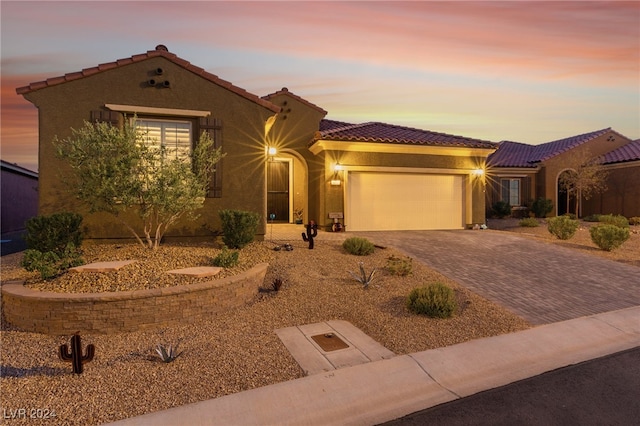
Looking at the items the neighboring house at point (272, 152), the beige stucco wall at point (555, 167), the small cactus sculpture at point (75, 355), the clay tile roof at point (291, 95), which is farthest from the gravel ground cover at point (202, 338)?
the beige stucco wall at point (555, 167)

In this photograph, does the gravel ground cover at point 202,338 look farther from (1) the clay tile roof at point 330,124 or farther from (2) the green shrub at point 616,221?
(2) the green shrub at point 616,221

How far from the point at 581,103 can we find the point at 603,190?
6.55 m

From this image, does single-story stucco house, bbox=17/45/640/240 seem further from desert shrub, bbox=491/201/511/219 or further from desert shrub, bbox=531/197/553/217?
desert shrub, bbox=531/197/553/217

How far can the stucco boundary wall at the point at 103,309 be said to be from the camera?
16.3ft

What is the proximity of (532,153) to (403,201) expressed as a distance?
1663 cm

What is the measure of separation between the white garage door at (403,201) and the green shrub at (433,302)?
7744 mm

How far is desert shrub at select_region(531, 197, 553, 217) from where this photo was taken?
68.7 ft

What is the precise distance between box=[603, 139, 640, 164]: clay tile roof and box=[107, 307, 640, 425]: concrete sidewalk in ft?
68.8

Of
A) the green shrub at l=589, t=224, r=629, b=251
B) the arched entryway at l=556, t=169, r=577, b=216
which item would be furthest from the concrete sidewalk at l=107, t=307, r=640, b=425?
the arched entryway at l=556, t=169, r=577, b=216

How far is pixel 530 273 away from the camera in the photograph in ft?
27.8

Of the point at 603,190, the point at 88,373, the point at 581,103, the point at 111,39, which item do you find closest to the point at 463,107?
the point at 581,103

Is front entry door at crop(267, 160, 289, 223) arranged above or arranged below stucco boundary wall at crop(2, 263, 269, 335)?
above

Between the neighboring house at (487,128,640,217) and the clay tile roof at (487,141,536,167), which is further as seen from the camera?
the clay tile roof at (487,141,536,167)

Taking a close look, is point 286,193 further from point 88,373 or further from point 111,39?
point 88,373
